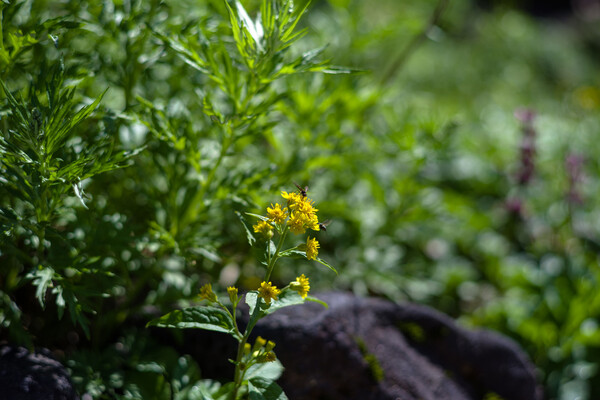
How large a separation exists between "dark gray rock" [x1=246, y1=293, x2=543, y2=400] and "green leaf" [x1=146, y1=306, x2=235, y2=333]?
514 millimetres

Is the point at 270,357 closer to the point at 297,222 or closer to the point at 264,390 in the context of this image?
the point at 264,390

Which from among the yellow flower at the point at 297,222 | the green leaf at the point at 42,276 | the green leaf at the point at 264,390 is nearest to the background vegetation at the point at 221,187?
the green leaf at the point at 42,276

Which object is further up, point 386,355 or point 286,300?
point 286,300

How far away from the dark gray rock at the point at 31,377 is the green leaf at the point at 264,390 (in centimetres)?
61

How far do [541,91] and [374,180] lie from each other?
21.5 feet

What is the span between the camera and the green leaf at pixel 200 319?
1589 millimetres

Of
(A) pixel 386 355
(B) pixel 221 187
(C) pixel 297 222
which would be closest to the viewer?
(C) pixel 297 222

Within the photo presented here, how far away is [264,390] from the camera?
163 centimetres

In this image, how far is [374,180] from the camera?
2955mm

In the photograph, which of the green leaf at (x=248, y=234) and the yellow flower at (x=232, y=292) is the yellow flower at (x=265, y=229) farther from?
the yellow flower at (x=232, y=292)

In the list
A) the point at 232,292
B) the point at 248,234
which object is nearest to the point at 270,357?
the point at 232,292

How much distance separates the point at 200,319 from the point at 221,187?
26.5 inches

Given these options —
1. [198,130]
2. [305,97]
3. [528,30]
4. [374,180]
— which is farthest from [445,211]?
[528,30]

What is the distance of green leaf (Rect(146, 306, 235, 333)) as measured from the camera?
1589 mm
